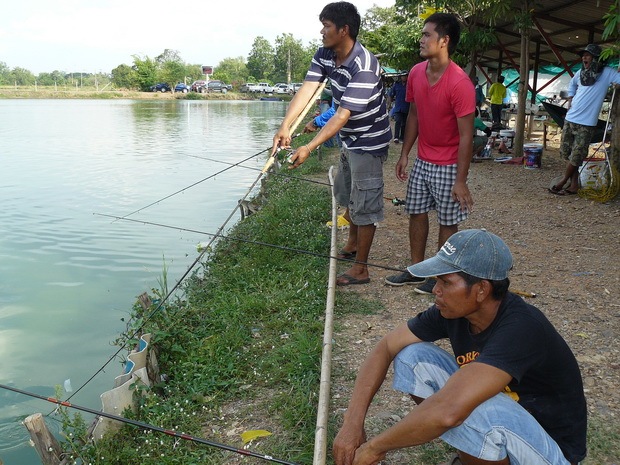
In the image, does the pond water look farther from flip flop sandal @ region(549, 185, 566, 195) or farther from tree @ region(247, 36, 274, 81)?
tree @ region(247, 36, 274, 81)

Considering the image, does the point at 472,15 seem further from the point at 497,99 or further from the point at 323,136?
the point at 323,136

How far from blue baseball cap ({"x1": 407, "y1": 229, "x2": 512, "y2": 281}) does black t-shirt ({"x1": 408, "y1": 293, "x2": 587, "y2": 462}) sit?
0.45ft

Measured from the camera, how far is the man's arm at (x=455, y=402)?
76.1 inches

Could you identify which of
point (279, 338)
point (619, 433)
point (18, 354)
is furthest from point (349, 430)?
point (18, 354)

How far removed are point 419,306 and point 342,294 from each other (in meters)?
0.58

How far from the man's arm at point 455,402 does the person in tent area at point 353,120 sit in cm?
222

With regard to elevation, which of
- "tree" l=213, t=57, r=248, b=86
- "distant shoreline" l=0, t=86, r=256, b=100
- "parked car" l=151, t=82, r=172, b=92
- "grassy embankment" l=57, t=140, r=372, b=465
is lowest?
"grassy embankment" l=57, t=140, r=372, b=465

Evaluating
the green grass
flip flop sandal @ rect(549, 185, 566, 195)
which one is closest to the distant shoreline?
flip flop sandal @ rect(549, 185, 566, 195)

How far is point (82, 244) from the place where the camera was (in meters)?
7.94

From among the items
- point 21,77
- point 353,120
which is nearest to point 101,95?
point 21,77

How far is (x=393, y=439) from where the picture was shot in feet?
6.75

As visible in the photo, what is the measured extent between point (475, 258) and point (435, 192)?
7.74ft

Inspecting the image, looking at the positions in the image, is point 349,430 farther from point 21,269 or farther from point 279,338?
point 21,269

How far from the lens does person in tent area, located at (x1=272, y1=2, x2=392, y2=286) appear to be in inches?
165
